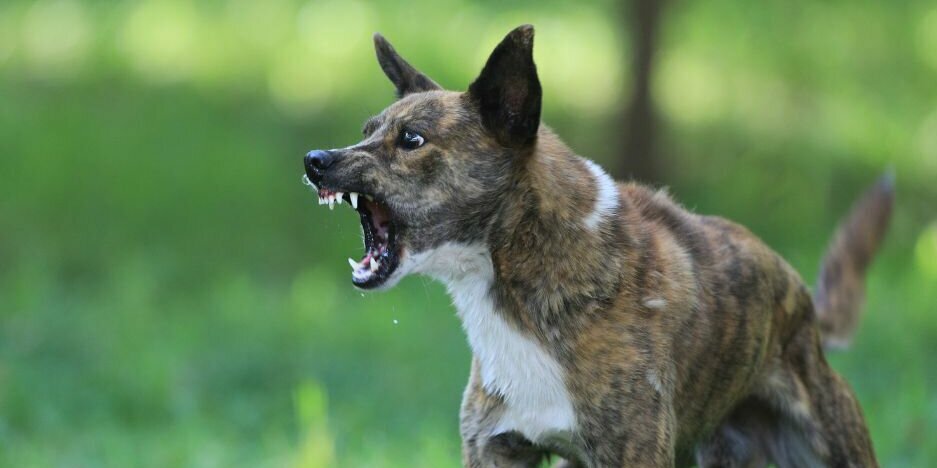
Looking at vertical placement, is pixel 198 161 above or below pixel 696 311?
below

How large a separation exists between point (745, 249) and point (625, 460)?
1.04 meters

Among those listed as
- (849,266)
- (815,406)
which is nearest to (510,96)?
(815,406)

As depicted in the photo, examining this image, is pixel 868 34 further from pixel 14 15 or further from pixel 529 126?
pixel 529 126

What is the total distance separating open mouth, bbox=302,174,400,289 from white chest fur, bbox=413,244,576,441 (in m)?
0.09

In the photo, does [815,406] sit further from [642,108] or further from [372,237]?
[642,108]

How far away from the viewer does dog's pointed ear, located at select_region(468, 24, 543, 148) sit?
186 inches

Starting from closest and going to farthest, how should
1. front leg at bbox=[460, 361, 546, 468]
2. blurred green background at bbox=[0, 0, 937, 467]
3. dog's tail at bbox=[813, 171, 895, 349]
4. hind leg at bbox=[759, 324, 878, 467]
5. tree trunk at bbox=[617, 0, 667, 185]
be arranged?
front leg at bbox=[460, 361, 546, 468] < hind leg at bbox=[759, 324, 878, 467] < dog's tail at bbox=[813, 171, 895, 349] < blurred green background at bbox=[0, 0, 937, 467] < tree trunk at bbox=[617, 0, 667, 185]

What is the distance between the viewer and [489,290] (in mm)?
4785

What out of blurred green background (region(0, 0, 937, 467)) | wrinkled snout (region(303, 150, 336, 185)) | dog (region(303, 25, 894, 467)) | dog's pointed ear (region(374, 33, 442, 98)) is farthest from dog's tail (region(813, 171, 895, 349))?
wrinkled snout (region(303, 150, 336, 185))

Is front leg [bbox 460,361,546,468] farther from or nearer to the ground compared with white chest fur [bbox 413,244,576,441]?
nearer to the ground

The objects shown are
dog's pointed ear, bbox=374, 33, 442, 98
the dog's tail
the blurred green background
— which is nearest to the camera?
dog's pointed ear, bbox=374, 33, 442, 98

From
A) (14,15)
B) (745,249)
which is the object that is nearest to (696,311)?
(745,249)

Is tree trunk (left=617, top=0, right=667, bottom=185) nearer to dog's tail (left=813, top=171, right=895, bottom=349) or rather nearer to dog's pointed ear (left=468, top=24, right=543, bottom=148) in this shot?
dog's tail (left=813, top=171, right=895, bottom=349)

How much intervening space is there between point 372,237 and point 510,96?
592 mm
